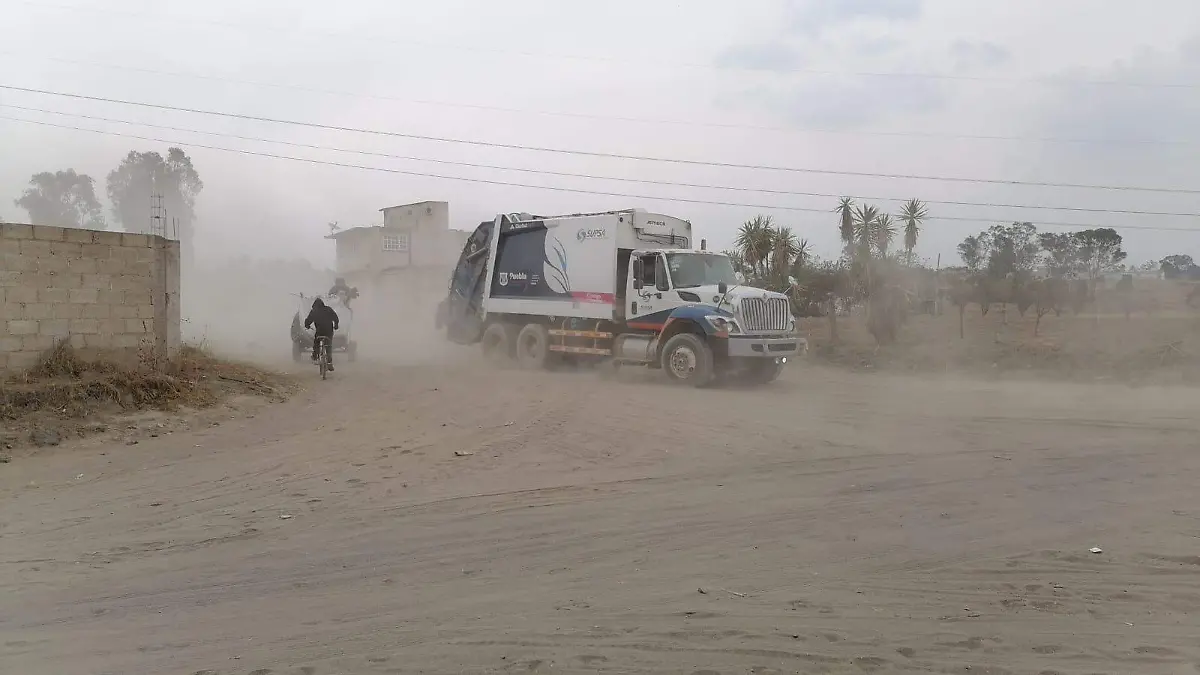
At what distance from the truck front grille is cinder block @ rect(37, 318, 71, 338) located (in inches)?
424

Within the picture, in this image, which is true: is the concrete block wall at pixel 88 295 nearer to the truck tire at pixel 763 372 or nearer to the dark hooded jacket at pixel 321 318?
the dark hooded jacket at pixel 321 318

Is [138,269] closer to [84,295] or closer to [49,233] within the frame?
[84,295]

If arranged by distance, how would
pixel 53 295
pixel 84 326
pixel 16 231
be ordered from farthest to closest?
1. pixel 84 326
2. pixel 53 295
3. pixel 16 231

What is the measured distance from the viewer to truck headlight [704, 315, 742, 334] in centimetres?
1548

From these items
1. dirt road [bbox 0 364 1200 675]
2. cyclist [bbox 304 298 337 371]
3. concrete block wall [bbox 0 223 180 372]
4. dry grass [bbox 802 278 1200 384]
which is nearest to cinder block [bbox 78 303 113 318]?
concrete block wall [bbox 0 223 180 372]

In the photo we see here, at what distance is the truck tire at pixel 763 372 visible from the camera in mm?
16641

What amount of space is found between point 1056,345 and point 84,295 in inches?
760

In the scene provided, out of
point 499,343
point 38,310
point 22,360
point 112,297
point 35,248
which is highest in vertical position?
point 35,248

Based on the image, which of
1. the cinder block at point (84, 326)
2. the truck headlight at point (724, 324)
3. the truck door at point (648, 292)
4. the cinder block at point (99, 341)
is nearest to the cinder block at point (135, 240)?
the cinder block at point (84, 326)

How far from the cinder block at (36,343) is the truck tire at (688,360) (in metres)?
10.1

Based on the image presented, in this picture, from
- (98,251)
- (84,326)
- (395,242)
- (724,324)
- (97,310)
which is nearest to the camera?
(84,326)

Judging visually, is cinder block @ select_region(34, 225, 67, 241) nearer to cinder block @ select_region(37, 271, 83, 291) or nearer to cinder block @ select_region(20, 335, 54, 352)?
cinder block @ select_region(37, 271, 83, 291)

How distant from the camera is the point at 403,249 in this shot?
47.7 m

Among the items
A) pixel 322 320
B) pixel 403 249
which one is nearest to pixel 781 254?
pixel 322 320
